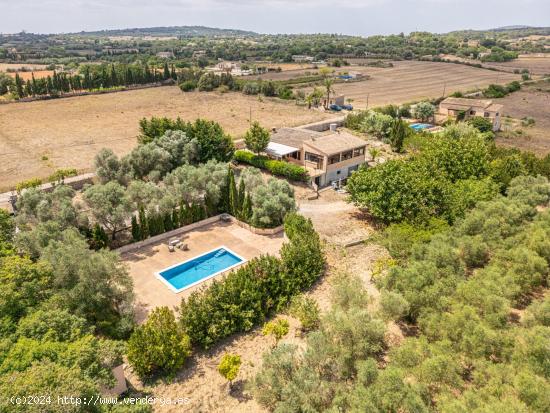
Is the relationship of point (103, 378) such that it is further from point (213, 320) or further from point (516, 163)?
point (516, 163)

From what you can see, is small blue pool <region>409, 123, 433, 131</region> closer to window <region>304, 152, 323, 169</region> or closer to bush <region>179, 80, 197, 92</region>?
window <region>304, 152, 323, 169</region>

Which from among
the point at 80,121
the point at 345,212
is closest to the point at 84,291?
the point at 345,212

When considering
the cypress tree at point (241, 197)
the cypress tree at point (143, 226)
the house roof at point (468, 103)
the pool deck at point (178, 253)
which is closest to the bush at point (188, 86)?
the house roof at point (468, 103)

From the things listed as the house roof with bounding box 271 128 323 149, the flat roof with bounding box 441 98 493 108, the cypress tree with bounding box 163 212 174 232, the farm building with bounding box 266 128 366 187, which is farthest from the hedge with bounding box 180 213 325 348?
the flat roof with bounding box 441 98 493 108

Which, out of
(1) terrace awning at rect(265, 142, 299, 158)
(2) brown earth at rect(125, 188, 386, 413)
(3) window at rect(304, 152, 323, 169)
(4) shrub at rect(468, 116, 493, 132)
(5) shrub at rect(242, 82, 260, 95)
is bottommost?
(2) brown earth at rect(125, 188, 386, 413)

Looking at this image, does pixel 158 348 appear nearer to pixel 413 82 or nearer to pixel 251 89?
pixel 251 89
